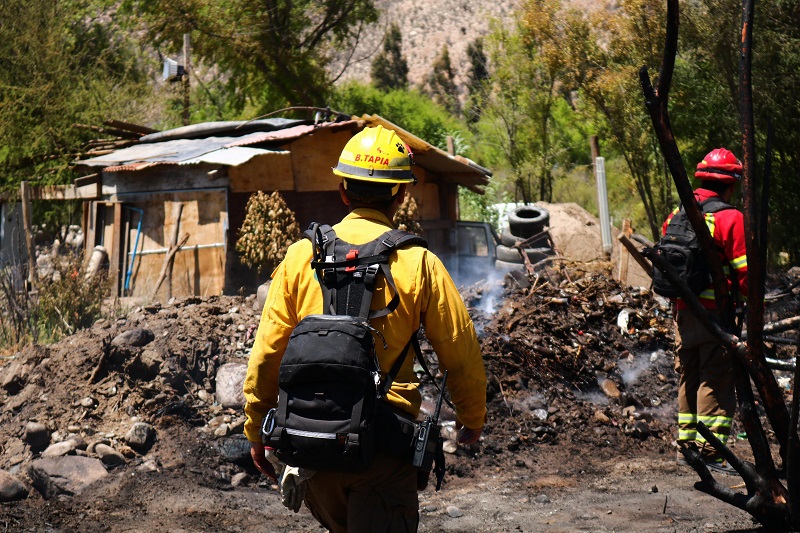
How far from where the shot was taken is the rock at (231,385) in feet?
27.9

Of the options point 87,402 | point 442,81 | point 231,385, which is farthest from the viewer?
point 442,81

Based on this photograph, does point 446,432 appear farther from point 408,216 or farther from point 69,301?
point 408,216

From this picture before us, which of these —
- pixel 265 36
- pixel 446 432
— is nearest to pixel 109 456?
pixel 446 432

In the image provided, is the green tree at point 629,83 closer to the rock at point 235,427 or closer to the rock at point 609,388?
the rock at point 609,388

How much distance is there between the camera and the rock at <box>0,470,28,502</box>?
635 cm

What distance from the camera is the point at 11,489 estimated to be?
639 cm

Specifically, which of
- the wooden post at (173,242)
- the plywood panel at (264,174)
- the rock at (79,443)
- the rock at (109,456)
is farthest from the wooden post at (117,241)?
the rock at (109,456)

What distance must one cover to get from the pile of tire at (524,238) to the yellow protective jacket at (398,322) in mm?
12588

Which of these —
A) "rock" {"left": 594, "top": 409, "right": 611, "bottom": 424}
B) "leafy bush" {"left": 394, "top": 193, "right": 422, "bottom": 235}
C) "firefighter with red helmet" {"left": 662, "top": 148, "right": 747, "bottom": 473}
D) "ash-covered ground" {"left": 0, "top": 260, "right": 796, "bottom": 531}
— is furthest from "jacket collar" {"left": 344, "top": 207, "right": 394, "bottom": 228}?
"leafy bush" {"left": 394, "top": 193, "right": 422, "bottom": 235}

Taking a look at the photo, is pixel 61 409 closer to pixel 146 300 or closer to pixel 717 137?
pixel 146 300

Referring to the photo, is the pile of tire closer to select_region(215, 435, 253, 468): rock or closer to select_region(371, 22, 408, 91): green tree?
select_region(215, 435, 253, 468): rock

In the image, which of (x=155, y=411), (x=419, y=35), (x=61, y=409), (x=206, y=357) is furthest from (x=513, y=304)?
(x=419, y=35)

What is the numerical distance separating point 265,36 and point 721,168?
1769cm

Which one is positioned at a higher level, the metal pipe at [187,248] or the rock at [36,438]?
the metal pipe at [187,248]
